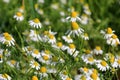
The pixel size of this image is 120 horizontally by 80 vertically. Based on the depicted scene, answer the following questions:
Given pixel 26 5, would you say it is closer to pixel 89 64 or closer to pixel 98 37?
pixel 98 37

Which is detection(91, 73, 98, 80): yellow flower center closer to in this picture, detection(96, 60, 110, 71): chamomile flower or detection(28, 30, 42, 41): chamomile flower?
detection(96, 60, 110, 71): chamomile flower

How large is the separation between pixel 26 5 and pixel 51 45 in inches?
64.6

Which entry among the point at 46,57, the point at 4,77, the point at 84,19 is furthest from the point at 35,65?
the point at 84,19

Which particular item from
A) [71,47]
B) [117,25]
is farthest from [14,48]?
[117,25]

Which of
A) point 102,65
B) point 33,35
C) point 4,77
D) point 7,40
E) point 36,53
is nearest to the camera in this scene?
point 4,77

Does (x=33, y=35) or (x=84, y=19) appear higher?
(x=84, y=19)

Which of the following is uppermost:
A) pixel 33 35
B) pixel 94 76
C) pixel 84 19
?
pixel 84 19

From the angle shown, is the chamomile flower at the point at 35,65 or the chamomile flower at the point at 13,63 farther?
the chamomile flower at the point at 13,63

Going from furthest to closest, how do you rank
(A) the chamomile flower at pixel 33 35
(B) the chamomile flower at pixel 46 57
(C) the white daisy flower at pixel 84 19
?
(C) the white daisy flower at pixel 84 19 → (A) the chamomile flower at pixel 33 35 → (B) the chamomile flower at pixel 46 57

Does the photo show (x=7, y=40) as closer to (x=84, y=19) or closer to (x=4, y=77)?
(x=4, y=77)

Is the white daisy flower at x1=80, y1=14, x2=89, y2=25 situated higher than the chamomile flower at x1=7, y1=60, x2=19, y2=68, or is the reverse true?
the white daisy flower at x1=80, y1=14, x2=89, y2=25

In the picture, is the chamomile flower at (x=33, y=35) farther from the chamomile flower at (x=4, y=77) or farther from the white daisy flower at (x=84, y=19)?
the white daisy flower at (x=84, y=19)

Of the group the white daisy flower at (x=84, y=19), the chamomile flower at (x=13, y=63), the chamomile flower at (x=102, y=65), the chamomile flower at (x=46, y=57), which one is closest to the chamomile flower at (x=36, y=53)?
the chamomile flower at (x=46, y=57)

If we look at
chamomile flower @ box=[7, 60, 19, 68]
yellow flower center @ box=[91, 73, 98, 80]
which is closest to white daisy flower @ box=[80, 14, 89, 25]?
chamomile flower @ box=[7, 60, 19, 68]
